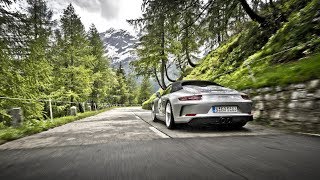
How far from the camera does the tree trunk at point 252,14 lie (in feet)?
38.3

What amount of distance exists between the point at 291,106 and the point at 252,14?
6937mm

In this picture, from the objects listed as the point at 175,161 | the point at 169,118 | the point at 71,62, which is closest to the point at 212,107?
the point at 169,118

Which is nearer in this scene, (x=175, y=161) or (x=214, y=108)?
(x=175, y=161)

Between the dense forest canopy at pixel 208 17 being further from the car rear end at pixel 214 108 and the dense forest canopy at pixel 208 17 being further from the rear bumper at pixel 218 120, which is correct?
the rear bumper at pixel 218 120

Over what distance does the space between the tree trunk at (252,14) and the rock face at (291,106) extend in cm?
506

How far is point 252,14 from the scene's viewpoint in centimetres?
1217

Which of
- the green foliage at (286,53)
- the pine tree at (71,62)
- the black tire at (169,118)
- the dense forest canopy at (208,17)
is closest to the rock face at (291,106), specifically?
the green foliage at (286,53)

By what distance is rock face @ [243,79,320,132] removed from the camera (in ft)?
18.6

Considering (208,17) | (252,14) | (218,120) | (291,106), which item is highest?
(252,14)

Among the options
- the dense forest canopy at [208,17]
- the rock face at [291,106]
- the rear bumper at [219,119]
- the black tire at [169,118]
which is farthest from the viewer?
the dense forest canopy at [208,17]

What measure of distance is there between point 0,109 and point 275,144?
40.9ft

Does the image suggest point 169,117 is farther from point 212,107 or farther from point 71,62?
point 71,62

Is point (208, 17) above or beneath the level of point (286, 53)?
above

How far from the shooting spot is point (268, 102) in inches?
293
